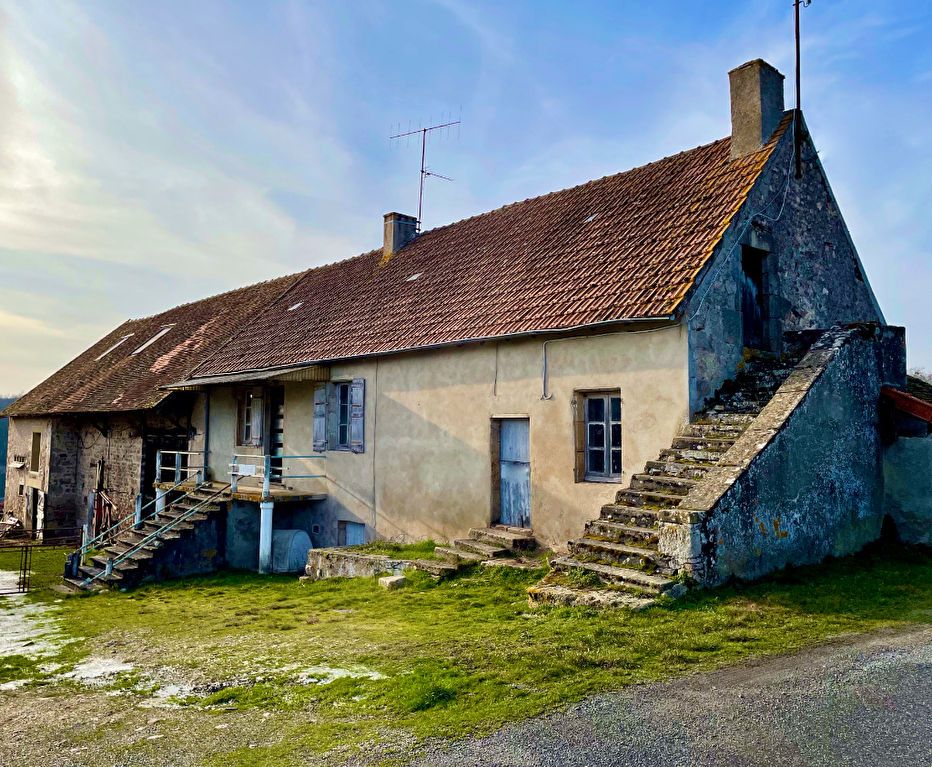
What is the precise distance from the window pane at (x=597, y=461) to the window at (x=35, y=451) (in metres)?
20.6

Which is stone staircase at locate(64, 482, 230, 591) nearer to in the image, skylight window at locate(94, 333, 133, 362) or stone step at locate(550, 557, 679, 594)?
stone step at locate(550, 557, 679, 594)

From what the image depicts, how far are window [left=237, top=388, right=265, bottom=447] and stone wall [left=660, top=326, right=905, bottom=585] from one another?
11252 mm

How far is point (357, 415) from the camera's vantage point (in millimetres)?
14227

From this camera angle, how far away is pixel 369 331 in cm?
1458

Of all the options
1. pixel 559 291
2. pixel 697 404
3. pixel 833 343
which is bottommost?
pixel 697 404

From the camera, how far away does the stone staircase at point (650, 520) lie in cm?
742

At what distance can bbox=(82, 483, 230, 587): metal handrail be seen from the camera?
13.4 m

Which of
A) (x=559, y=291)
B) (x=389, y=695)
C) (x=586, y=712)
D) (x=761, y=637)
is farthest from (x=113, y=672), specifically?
(x=559, y=291)

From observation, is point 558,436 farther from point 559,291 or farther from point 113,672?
point 113,672

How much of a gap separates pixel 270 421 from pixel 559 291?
7.99 metres

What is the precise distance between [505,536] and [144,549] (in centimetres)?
703

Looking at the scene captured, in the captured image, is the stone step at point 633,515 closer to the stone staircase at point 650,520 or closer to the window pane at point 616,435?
the stone staircase at point 650,520

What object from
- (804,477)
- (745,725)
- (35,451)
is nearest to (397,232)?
(804,477)

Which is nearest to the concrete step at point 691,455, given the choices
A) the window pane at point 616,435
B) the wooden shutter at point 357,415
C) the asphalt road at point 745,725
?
the window pane at point 616,435
